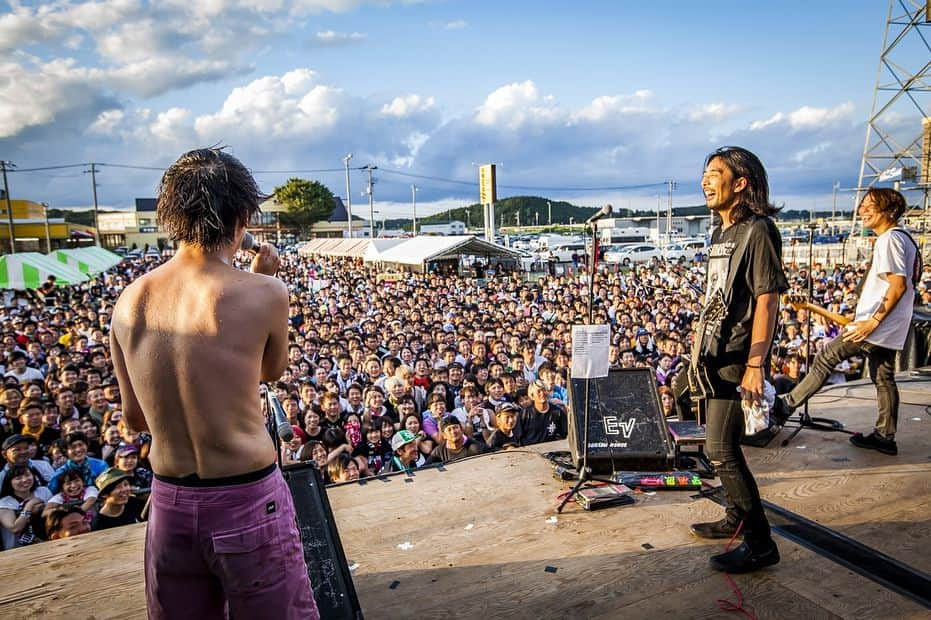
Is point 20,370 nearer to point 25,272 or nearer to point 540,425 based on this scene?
A: point 540,425

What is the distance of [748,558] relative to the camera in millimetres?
2137

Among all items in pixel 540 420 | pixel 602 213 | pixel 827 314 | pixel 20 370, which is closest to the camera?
pixel 602 213

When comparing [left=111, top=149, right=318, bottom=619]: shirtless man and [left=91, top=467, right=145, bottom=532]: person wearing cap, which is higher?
[left=111, top=149, right=318, bottom=619]: shirtless man

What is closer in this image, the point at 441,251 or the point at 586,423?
the point at 586,423

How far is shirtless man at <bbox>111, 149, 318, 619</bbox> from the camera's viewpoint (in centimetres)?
117

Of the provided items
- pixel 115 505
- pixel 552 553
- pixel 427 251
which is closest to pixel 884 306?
pixel 552 553

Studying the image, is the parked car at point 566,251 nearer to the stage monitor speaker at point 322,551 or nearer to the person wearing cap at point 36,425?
the person wearing cap at point 36,425

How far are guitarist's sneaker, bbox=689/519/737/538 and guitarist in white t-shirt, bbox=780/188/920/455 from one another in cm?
154

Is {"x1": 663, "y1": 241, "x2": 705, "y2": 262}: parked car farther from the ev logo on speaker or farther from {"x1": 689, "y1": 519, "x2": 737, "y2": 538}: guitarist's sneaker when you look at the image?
{"x1": 689, "y1": 519, "x2": 737, "y2": 538}: guitarist's sneaker

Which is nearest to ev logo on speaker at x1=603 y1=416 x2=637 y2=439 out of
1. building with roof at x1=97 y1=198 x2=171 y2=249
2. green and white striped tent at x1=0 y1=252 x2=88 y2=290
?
green and white striped tent at x1=0 y1=252 x2=88 y2=290

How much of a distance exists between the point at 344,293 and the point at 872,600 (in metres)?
15.6

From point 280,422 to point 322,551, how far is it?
75 centimetres

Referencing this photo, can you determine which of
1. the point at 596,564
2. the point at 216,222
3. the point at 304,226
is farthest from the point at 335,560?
the point at 304,226

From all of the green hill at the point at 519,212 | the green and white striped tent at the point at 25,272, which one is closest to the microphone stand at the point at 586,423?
the green and white striped tent at the point at 25,272
